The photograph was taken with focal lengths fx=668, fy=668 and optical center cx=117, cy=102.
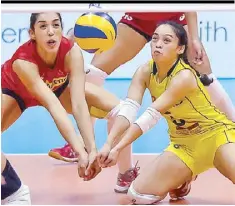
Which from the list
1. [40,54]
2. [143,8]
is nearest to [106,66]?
[40,54]

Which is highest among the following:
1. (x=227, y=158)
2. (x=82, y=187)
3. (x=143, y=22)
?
(x=143, y=22)

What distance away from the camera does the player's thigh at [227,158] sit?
1325 mm

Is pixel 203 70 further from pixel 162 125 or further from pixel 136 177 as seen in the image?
pixel 162 125

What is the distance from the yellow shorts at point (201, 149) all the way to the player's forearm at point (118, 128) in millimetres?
138

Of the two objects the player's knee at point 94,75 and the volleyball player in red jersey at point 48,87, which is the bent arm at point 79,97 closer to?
the volleyball player in red jersey at point 48,87

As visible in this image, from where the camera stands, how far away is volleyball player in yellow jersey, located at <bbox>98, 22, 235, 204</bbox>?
4.29ft

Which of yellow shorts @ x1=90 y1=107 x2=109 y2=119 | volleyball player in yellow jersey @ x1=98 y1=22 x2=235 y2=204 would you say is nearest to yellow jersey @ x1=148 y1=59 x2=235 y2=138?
volleyball player in yellow jersey @ x1=98 y1=22 x2=235 y2=204

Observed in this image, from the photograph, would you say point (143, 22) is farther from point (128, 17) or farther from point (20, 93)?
point (20, 93)

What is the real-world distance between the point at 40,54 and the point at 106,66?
0.30 meters

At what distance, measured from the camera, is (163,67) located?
4.39ft

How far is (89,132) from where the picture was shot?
1275 millimetres

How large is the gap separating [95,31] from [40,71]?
0.57 ft

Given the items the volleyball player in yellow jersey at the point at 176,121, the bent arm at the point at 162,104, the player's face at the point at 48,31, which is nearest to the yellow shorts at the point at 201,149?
the volleyball player in yellow jersey at the point at 176,121

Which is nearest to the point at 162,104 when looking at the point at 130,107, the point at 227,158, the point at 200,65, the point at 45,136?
the point at 130,107
